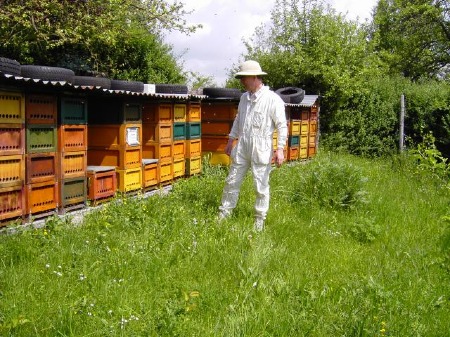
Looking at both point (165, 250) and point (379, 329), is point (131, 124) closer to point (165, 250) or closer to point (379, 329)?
point (165, 250)

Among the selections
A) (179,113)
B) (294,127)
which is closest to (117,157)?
(179,113)

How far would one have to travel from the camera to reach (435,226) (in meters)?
6.98

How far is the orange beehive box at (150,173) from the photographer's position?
324 inches

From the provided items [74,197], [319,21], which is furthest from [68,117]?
[319,21]

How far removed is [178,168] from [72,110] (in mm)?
2946

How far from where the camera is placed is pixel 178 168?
9.27 meters

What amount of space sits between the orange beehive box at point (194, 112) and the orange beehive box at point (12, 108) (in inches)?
152

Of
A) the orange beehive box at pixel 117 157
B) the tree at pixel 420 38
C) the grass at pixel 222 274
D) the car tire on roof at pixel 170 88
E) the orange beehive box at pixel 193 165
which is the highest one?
the tree at pixel 420 38

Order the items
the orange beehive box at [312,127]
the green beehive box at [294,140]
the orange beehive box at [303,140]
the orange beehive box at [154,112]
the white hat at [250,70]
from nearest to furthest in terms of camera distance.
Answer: the white hat at [250,70] → the orange beehive box at [154,112] → the green beehive box at [294,140] → the orange beehive box at [303,140] → the orange beehive box at [312,127]

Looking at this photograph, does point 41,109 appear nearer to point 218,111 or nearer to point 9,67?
point 9,67

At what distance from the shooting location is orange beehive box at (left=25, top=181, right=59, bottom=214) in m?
6.05

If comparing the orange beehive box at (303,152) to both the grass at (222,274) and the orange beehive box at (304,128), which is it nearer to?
the orange beehive box at (304,128)

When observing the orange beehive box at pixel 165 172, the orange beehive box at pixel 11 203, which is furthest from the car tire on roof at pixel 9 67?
the orange beehive box at pixel 165 172

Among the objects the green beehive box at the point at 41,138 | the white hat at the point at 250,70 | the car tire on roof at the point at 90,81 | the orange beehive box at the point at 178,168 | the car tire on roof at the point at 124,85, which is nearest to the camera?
the green beehive box at the point at 41,138
